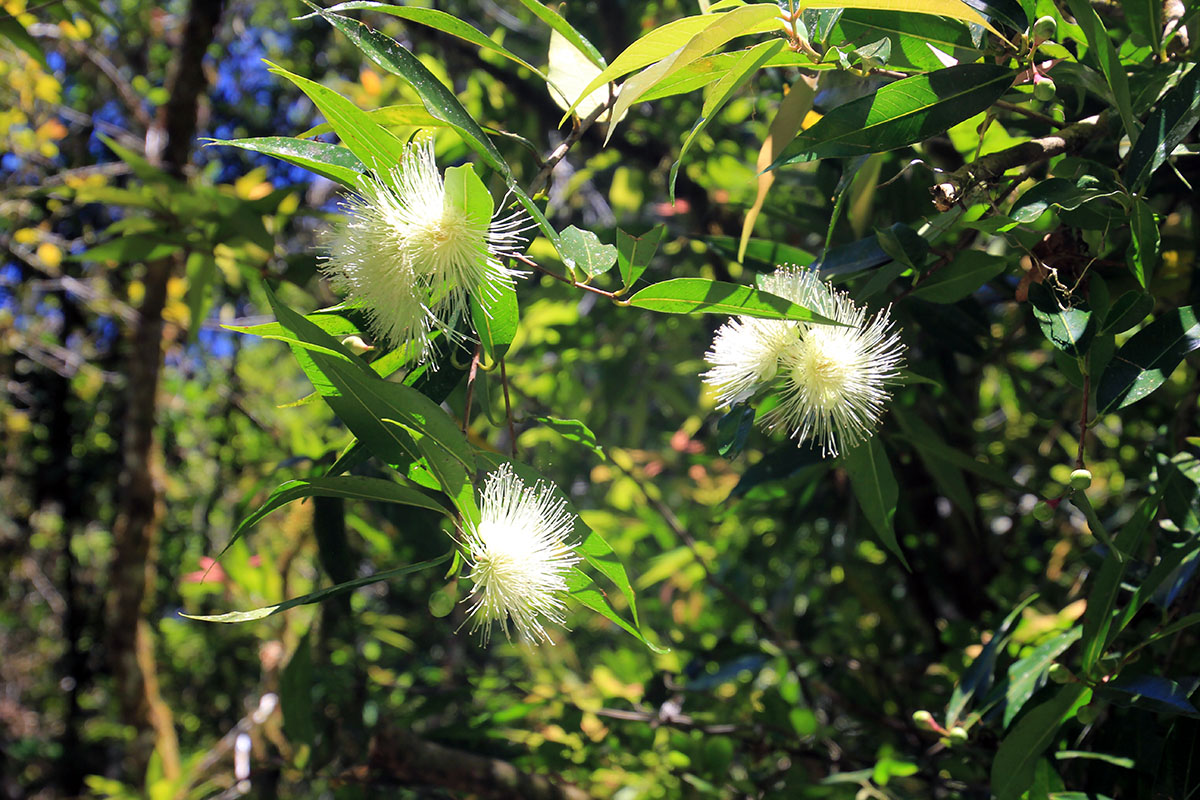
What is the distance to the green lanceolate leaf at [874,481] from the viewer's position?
2.60 ft

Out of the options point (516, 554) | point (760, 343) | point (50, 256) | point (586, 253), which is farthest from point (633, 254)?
point (50, 256)

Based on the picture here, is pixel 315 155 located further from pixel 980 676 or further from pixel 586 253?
pixel 980 676

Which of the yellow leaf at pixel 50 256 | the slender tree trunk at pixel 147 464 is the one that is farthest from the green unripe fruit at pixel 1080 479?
the yellow leaf at pixel 50 256

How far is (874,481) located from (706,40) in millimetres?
446

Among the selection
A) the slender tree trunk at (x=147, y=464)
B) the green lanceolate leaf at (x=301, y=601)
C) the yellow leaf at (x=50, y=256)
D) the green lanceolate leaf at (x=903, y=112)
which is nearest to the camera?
the green lanceolate leaf at (x=301, y=601)

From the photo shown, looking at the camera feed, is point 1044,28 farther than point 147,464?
No

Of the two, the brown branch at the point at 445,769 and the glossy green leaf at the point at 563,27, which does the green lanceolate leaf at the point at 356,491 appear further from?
the brown branch at the point at 445,769

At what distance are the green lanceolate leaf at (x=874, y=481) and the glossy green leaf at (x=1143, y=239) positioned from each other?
26cm

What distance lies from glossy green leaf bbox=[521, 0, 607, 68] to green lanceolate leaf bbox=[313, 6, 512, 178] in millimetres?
103

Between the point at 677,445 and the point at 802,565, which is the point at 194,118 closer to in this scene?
the point at 677,445

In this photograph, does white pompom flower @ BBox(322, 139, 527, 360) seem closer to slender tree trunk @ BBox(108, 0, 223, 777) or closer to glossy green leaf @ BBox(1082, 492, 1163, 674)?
glossy green leaf @ BBox(1082, 492, 1163, 674)

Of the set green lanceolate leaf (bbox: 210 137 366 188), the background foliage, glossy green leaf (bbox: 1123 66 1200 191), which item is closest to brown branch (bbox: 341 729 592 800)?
the background foliage

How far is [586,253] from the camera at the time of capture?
2.08 feet

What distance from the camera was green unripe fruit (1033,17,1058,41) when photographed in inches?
24.8
